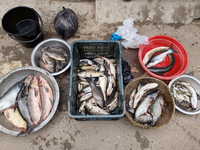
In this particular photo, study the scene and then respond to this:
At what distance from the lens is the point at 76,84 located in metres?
2.54

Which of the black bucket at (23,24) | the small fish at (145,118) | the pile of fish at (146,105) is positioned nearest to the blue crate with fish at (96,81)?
the pile of fish at (146,105)

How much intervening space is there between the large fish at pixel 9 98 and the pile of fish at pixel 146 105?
80.3 inches

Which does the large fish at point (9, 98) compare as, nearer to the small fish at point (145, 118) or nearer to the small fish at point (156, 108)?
the small fish at point (145, 118)

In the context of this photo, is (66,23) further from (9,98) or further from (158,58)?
(158,58)

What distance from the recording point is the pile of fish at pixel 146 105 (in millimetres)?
2330

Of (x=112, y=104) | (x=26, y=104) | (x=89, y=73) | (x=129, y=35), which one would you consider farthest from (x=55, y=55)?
(x=129, y=35)

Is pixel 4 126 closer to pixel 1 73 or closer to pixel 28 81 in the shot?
pixel 28 81

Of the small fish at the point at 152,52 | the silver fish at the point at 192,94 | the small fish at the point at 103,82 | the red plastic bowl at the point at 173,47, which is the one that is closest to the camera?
the small fish at the point at 103,82

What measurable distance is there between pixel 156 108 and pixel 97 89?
3.82 feet

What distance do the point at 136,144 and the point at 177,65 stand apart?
1.92 meters

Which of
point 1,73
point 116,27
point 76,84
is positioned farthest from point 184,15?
point 1,73

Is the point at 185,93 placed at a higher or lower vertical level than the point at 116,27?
lower

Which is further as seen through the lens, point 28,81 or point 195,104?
point 195,104

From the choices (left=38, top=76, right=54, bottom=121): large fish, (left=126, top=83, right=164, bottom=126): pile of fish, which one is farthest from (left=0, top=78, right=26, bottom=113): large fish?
(left=126, top=83, right=164, bottom=126): pile of fish
